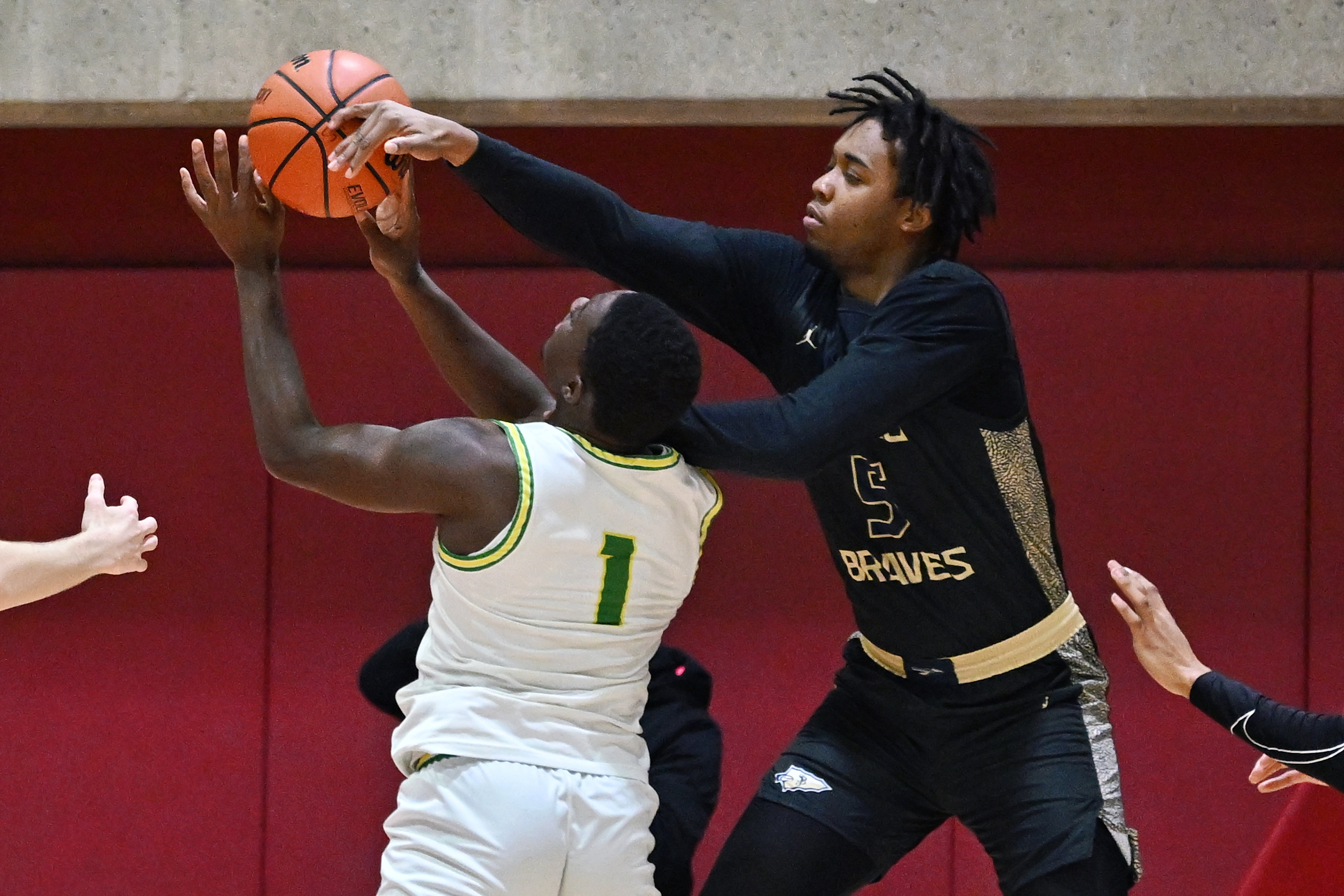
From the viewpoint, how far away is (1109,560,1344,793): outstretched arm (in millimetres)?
2365

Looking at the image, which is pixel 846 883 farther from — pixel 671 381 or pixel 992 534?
pixel 671 381

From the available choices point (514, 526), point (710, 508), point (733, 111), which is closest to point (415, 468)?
point (514, 526)

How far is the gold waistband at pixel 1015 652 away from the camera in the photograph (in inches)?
96.6

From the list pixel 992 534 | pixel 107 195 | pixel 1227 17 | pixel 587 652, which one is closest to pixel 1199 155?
pixel 1227 17

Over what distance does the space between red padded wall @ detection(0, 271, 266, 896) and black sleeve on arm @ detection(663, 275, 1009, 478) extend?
7.30 ft

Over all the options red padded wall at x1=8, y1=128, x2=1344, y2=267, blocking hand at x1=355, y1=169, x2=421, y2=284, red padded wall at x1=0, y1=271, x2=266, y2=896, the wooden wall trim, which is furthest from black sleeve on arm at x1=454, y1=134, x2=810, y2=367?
red padded wall at x1=0, y1=271, x2=266, y2=896

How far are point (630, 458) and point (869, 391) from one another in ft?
1.28

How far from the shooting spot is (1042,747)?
2.41m

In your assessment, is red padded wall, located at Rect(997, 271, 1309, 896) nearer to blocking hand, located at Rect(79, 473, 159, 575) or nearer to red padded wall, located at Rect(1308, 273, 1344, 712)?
red padded wall, located at Rect(1308, 273, 1344, 712)

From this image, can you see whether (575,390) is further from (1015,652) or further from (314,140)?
(1015,652)

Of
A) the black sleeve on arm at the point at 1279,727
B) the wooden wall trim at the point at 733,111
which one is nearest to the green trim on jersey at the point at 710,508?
the black sleeve on arm at the point at 1279,727

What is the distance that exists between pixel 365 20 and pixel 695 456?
1.97m

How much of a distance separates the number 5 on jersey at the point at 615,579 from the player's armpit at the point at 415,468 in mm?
165

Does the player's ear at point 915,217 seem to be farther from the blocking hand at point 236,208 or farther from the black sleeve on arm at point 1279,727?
the blocking hand at point 236,208
